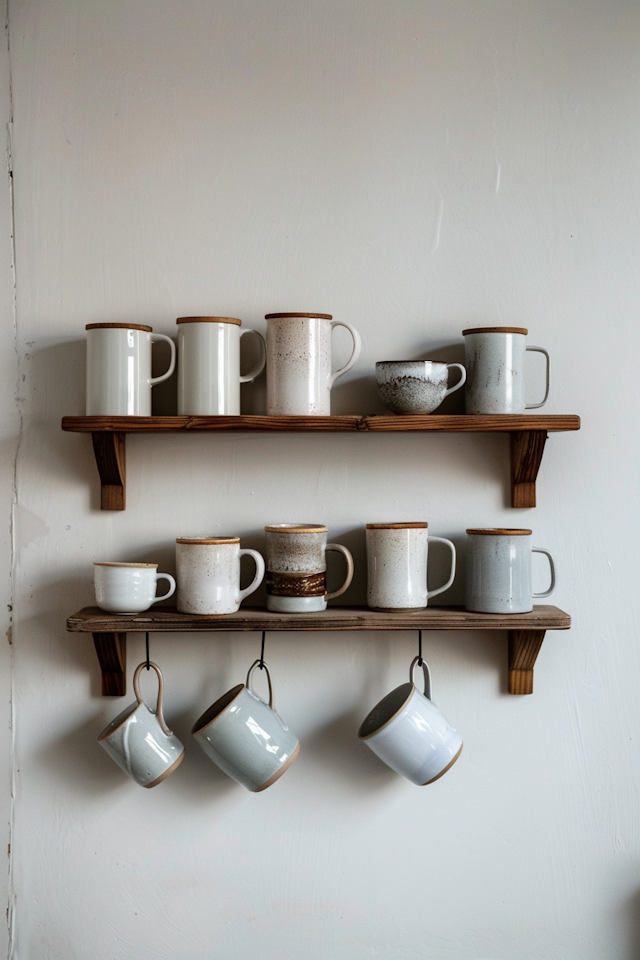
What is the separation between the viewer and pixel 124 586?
4.09 ft

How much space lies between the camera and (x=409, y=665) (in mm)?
1389

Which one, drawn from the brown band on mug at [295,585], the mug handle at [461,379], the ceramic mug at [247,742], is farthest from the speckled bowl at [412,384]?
the ceramic mug at [247,742]

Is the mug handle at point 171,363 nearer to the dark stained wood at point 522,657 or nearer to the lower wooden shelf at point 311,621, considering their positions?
the lower wooden shelf at point 311,621

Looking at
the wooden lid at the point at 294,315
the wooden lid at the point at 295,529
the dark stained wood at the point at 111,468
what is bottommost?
the wooden lid at the point at 295,529

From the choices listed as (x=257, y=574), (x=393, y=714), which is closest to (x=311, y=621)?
(x=257, y=574)

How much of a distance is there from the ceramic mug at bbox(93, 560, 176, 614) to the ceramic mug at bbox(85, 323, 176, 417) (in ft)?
0.76

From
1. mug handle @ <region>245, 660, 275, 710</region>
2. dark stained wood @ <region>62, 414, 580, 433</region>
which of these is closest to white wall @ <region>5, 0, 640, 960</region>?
mug handle @ <region>245, 660, 275, 710</region>

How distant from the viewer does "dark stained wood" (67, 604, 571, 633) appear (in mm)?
1241

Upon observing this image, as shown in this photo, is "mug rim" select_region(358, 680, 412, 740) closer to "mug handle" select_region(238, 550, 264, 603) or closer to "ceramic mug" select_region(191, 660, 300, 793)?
"ceramic mug" select_region(191, 660, 300, 793)

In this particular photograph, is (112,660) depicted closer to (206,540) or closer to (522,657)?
(206,540)

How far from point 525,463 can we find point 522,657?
0.32 meters

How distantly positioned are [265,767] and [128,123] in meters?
1.07

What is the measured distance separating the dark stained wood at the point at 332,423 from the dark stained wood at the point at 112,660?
12.9 inches

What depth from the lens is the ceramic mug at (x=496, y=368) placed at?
1284 mm
